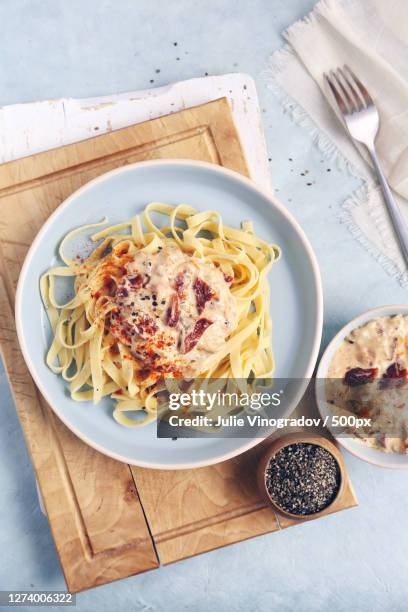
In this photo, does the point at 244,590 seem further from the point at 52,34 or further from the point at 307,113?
the point at 52,34

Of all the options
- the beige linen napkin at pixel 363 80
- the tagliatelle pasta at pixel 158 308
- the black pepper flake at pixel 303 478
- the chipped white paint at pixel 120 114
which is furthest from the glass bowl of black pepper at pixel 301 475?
the chipped white paint at pixel 120 114

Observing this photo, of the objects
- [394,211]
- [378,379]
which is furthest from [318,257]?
[378,379]

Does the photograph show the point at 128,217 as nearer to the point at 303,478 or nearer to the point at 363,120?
the point at 363,120

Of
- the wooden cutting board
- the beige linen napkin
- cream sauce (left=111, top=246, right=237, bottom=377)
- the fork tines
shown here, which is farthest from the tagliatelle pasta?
the fork tines

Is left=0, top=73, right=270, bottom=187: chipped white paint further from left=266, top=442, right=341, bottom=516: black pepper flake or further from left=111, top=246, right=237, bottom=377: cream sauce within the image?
left=266, top=442, right=341, bottom=516: black pepper flake

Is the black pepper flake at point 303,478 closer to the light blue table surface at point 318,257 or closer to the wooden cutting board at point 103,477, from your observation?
the wooden cutting board at point 103,477
